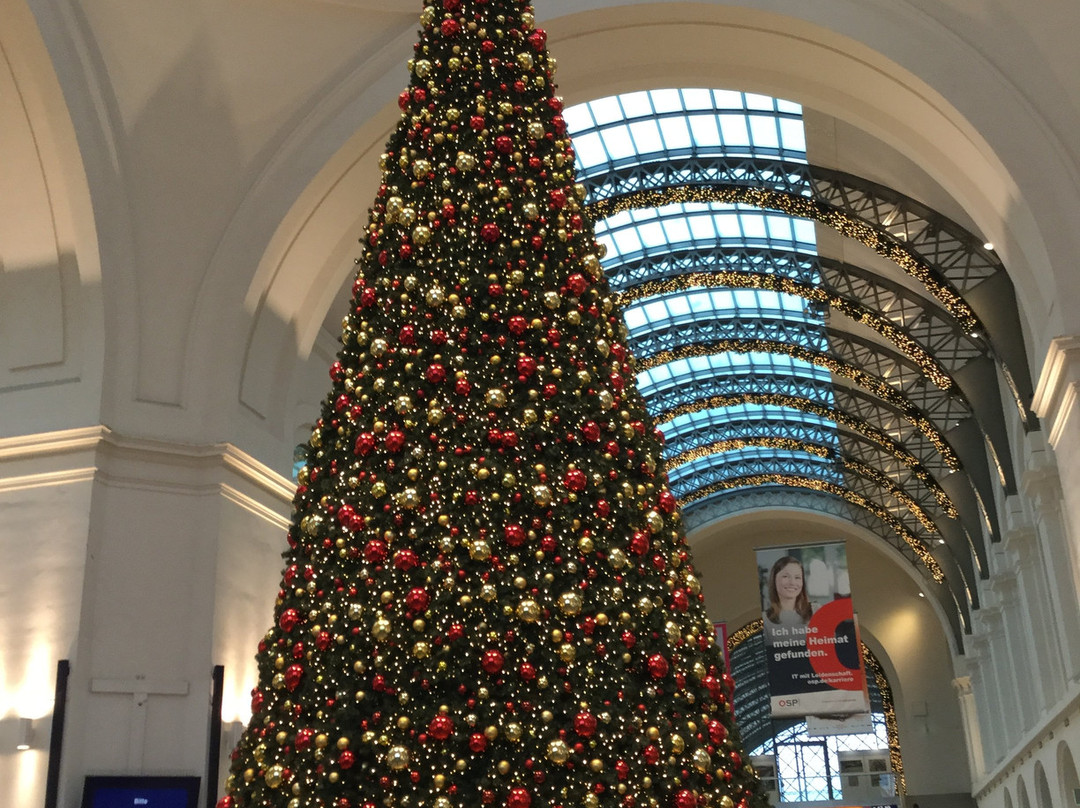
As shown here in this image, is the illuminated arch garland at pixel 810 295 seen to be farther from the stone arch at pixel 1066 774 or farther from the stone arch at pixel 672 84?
the stone arch at pixel 672 84

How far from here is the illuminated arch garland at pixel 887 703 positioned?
44.8 meters

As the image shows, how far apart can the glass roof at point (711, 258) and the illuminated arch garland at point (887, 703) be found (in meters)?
9.31

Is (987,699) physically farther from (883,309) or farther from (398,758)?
(398,758)

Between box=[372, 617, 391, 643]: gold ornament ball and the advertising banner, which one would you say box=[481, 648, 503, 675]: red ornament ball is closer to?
box=[372, 617, 391, 643]: gold ornament ball

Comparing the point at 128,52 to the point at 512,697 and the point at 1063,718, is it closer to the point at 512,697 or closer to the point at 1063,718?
the point at 512,697

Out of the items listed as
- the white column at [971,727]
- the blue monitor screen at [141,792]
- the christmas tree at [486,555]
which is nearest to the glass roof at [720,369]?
the white column at [971,727]

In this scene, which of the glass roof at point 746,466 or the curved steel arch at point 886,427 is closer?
the curved steel arch at point 886,427

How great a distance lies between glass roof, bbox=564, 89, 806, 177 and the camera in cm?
2141

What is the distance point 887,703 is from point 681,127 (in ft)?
107

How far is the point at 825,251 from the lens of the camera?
84.6ft

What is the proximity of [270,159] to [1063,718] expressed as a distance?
1814cm

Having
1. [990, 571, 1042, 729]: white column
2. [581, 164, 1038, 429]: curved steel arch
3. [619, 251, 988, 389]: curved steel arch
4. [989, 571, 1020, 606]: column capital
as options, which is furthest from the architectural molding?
[989, 571, 1020, 606]: column capital

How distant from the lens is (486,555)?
187 inches

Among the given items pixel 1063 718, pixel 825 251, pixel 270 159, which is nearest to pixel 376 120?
pixel 270 159
